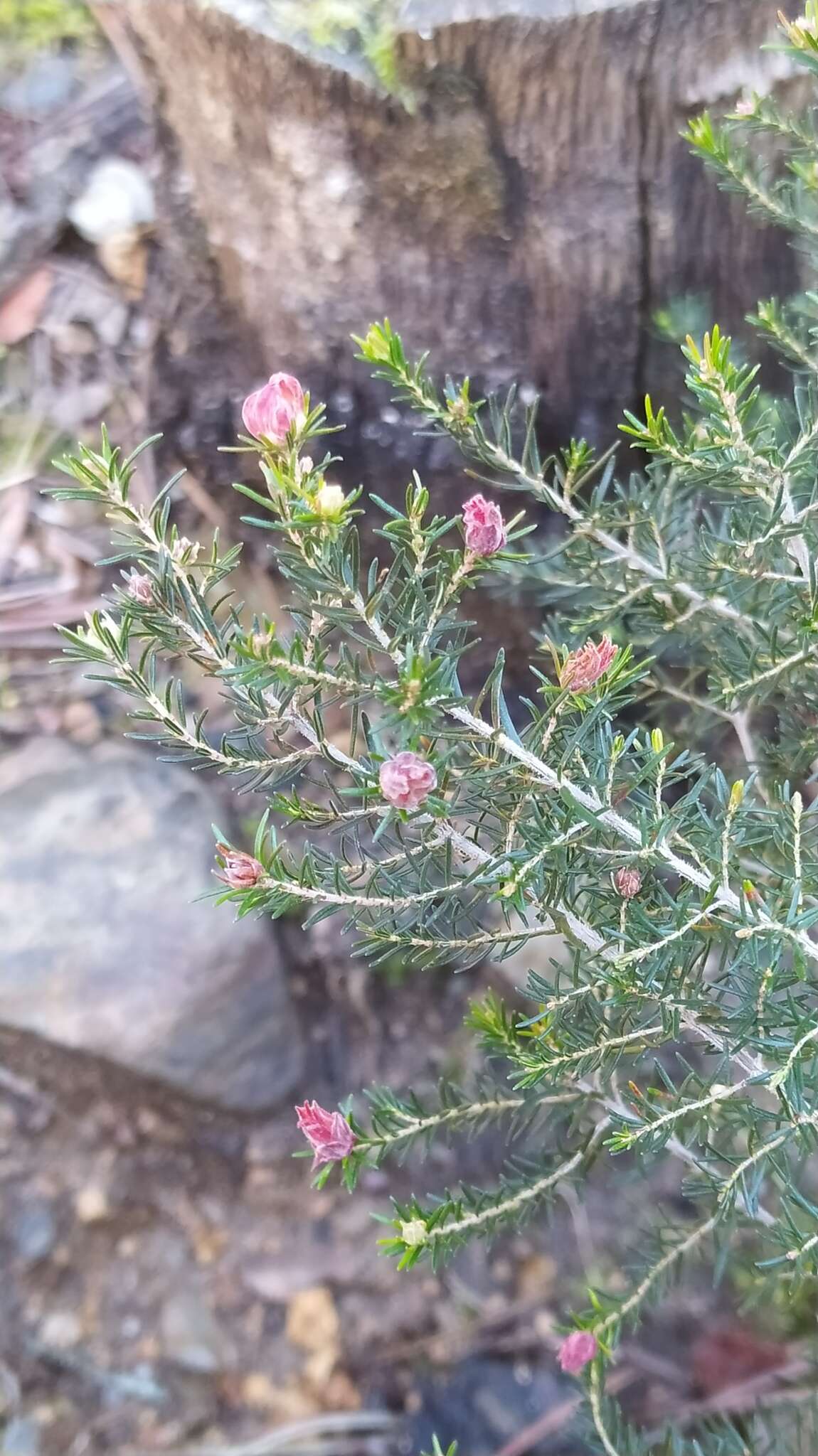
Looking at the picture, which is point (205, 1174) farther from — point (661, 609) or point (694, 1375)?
point (661, 609)

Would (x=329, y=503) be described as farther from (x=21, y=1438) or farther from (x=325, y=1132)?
(x=21, y=1438)

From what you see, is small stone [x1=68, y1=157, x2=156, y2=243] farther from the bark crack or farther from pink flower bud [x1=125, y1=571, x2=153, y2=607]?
pink flower bud [x1=125, y1=571, x2=153, y2=607]

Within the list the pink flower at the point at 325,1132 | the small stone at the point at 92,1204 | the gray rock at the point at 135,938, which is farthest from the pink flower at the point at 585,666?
the small stone at the point at 92,1204

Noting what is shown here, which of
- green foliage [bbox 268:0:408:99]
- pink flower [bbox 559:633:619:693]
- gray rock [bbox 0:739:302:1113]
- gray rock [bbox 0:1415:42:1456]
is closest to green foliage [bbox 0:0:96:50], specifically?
green foliage [bbox 268:0:408:99]

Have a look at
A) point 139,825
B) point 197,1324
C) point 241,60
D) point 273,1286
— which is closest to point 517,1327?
point 273,1286

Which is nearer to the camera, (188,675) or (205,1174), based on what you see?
(205,1174)

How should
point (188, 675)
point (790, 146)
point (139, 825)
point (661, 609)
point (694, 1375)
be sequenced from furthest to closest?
point (188, 675) → point (139, 825) → point (694, 1375) → point (790, 146) → point (661, 609)

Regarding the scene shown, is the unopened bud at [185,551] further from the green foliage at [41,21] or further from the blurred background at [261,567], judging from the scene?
the green foliage at [41,21]
